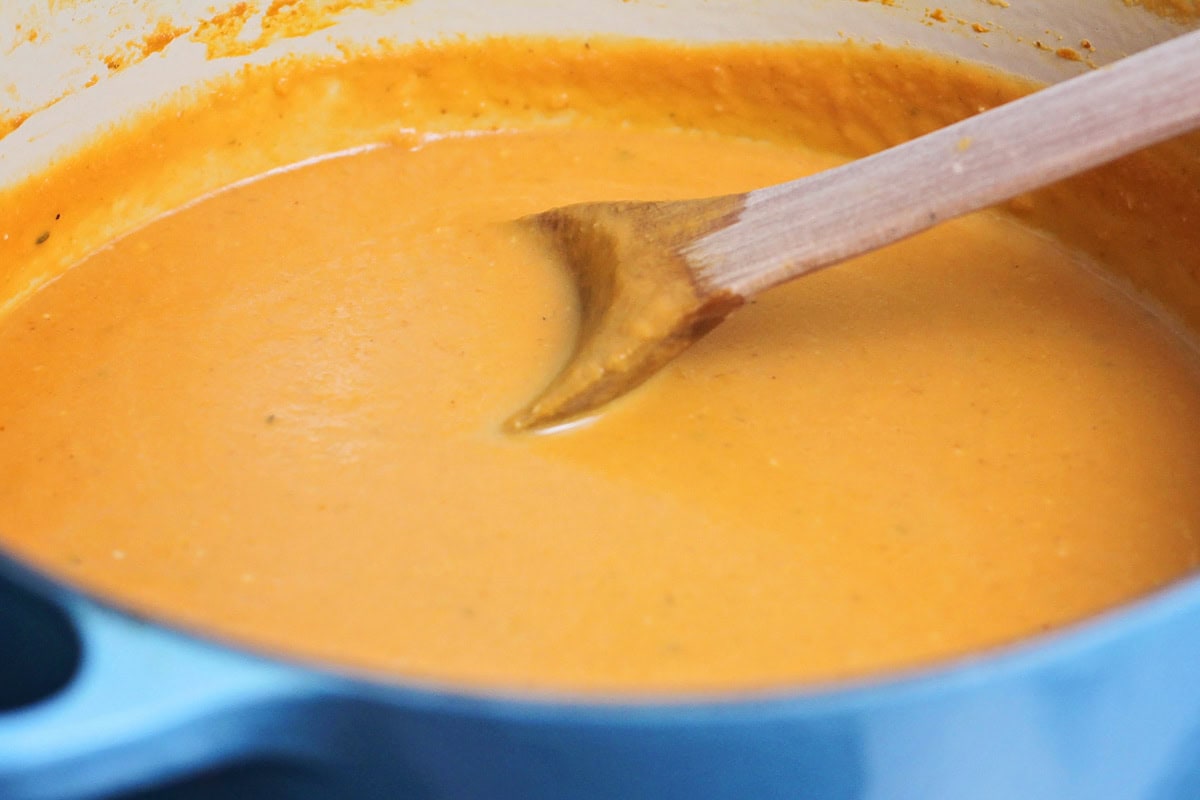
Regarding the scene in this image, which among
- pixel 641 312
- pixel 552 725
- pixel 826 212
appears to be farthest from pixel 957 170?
pixel 552 725

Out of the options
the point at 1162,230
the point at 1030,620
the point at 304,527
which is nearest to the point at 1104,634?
the point at 1030,620

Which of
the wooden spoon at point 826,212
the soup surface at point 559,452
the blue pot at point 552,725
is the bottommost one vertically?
the soup surface at point 559,452

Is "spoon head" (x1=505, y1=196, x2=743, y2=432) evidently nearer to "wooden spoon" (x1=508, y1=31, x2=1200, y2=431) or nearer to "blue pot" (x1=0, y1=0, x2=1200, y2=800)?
"wooden spoon" (x1=508, y1=31, x2=1200, y2=431)

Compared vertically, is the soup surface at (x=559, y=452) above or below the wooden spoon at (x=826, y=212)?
below

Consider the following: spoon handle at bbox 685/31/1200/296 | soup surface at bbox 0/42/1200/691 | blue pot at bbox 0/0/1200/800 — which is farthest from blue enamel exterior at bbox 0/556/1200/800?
spoon handle at bbox 685/31/1200/296

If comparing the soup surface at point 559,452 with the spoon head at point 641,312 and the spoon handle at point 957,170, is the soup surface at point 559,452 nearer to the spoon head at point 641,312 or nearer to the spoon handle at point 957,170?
the spoon head at point 641,312

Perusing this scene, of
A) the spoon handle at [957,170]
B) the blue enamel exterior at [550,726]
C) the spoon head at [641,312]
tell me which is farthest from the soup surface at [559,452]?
the blue enamel exterior at [550,726]

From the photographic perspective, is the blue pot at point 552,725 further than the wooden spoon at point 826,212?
No

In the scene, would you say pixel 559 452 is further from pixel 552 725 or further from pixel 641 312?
pixel 552 725
